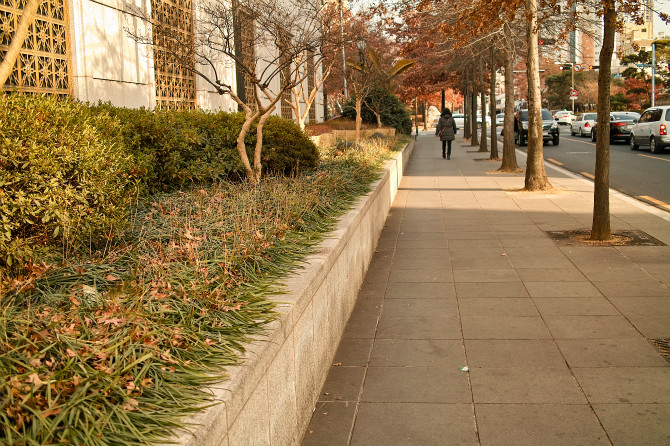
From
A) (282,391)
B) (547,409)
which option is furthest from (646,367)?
(282,391)

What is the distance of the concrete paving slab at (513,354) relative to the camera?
5.21 metres

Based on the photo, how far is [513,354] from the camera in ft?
17.8

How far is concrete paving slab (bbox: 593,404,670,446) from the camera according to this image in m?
3.98

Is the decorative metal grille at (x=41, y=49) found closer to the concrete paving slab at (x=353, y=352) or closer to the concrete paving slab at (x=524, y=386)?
the concrete paving slab at (x=353, y=352)

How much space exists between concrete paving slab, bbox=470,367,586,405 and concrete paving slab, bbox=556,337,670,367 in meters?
0.28

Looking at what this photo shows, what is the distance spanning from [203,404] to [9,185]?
263 centimetres

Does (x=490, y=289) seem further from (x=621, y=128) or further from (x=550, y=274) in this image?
(x=621, y=128)

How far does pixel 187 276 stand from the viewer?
4117mm

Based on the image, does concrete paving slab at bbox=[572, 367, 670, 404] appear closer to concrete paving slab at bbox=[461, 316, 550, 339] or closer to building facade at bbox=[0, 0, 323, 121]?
concrete paving slab at bbox=[461, 316, 550, 339]

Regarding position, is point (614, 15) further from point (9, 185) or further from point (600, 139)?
point (9, 185)

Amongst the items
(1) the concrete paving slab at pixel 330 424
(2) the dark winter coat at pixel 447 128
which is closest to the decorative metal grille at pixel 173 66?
(1) the concrete paving slab at pixel 330 424

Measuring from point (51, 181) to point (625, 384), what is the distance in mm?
4182

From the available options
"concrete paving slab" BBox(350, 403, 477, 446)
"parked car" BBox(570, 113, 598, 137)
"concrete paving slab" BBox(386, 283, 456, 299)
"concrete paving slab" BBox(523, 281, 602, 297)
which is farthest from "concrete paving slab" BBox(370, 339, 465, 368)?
"parked car" BBox(570, 113, 598, 137)

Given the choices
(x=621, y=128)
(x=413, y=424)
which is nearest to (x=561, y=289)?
(x=413, y=424)
